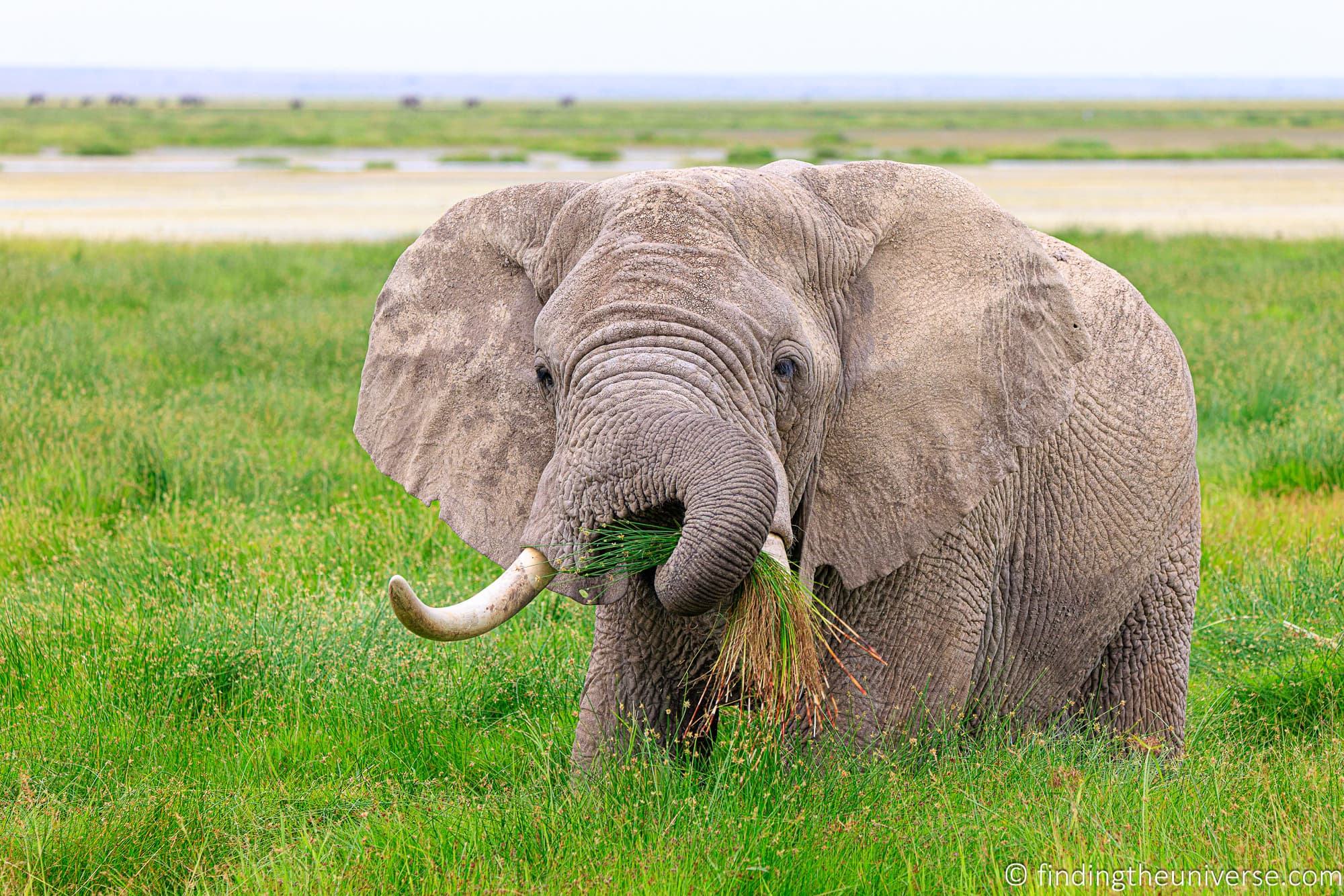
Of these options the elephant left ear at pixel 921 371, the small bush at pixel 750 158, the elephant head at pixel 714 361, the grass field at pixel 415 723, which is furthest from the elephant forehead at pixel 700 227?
the small bush at pixel 750 158

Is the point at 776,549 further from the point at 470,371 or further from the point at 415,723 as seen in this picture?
the point at 415,723

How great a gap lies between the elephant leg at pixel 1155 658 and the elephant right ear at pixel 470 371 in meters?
2.12

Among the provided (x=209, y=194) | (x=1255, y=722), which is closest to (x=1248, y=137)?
(x=209, y=194)

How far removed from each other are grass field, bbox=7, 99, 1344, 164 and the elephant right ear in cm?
3666

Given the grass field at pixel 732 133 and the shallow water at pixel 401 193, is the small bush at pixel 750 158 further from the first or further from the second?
the shallow water at pixel 401 193

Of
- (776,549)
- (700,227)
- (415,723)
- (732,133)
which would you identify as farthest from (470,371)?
(732,133)

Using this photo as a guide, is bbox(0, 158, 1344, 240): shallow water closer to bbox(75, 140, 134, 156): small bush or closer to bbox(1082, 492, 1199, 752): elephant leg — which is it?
bbox(75, 140, 134, 156): small bush

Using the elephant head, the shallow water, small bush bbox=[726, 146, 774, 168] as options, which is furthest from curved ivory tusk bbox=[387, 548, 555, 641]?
small bush bbox=[726, 146, 774, 168]

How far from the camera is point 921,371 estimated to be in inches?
137

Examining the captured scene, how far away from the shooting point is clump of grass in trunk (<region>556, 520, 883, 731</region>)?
2996 mm

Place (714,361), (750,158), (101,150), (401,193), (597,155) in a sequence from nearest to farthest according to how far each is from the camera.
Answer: (714,361) → (401,193) → (750,158) → (597,155) → (101,150)

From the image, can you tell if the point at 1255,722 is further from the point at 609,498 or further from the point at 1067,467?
the point at 609,498

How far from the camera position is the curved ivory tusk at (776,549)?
3016mm

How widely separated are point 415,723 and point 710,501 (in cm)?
227
